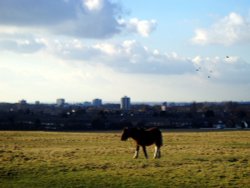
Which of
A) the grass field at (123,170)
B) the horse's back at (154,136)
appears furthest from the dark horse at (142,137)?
the grass field at (123,170)

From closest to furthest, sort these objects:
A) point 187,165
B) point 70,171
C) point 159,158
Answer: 1. point 70,171
2. point 187,165
3. point 159,158

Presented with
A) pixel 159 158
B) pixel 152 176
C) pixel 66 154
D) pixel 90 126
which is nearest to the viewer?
pixel 152 176

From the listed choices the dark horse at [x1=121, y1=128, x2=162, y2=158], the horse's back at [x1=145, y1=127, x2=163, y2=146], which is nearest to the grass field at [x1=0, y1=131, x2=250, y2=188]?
the dark horse at [x1=121, y1=128, x2=162, y2=158]

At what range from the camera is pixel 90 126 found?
334 feet

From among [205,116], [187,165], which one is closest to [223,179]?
[187,165]

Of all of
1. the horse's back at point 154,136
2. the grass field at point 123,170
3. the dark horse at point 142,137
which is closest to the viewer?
the grass field at point 123,170

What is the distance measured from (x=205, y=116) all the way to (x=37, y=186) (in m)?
113

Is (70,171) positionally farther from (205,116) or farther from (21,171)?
(205,116)

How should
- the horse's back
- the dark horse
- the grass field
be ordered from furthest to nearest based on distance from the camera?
the horse's back < the dark horse < the grass field

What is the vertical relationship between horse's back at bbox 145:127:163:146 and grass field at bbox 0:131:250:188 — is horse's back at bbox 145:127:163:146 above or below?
above

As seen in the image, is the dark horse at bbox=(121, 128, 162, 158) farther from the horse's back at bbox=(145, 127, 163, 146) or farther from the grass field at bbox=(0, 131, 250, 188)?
the grass field at bbox=(0, 131, 250, 188)

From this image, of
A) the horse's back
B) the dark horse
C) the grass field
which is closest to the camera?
the grass field

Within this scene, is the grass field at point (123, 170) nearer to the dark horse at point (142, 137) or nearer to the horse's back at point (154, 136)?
the dark horse at point (142, 137)

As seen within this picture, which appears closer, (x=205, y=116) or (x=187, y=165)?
(x=187, y=165)
